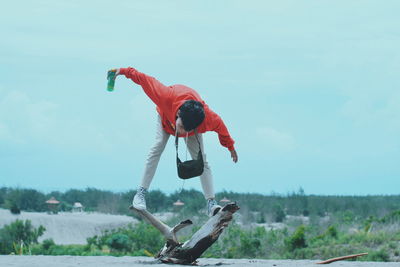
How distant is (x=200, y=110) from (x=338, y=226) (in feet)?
48.3

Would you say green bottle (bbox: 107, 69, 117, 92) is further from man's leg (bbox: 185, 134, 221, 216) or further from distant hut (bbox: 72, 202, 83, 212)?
distant hut (bbox: 72, 202, 83, 212)

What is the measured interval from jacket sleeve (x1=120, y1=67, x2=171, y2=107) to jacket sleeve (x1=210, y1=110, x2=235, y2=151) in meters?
0.74

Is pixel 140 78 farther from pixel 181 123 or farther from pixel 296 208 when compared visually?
pixel 296 208

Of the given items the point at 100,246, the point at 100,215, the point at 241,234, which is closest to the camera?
the point at 241,234

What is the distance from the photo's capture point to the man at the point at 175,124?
9734 millimetres

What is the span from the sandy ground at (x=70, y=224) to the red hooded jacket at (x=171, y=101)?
873 inches

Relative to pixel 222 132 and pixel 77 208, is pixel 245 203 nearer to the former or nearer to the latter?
pixel 77 208

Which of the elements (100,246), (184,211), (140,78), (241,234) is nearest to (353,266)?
(140,78)

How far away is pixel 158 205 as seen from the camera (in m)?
39.0

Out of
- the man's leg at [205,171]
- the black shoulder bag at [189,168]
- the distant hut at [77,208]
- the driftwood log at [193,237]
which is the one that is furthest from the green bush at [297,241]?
the distant hut at [77,208]

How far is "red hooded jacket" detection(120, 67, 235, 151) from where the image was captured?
32.4 ft

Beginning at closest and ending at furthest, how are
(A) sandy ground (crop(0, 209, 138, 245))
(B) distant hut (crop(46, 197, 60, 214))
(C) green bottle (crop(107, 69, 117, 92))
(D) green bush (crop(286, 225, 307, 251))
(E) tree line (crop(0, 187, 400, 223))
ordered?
1. (C) green bottle (crop(107, 69, 117, 92))
2. (D) green bush (crop(286, 225, 307, 251))
3. (A) sandy ground (crop(0, 209, 138, 245))
4. (E) tree line (crop(0, 187, 400, 223))
5. (B) distant hut (crop(46, 197, 60, 214))

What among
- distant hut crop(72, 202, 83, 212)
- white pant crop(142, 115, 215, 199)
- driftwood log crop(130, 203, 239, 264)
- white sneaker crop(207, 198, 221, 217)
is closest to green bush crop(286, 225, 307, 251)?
driftwood log crop(130, 203, 239, 264)

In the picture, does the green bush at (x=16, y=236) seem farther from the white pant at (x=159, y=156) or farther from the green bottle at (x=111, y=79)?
the white pant at (x=159, y=156)
